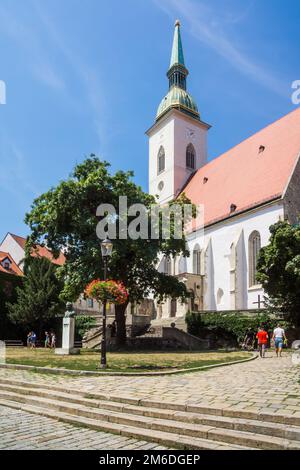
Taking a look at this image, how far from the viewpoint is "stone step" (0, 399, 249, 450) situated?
5.88 meters

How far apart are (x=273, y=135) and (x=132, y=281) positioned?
20963 millimetres

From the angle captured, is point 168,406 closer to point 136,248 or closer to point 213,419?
point 213,419

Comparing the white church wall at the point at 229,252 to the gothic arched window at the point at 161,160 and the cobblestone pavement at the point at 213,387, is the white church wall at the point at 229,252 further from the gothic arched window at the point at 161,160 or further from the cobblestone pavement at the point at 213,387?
the cobblestone pavement at the point at 213,387

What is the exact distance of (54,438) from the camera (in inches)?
249

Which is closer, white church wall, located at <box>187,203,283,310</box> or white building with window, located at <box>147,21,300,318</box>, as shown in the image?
white church wall, located at <box>187,203,283,310</box>

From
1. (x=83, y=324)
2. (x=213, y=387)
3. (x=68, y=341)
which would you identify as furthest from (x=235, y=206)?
(x=213, y=387)

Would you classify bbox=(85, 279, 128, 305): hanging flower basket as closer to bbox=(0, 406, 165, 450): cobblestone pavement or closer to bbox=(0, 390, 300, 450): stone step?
bbox=(0, 390, 300, 450): stone step

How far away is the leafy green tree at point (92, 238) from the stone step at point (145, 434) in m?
15.5

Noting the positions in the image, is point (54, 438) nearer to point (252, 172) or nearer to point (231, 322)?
point (231, 322)

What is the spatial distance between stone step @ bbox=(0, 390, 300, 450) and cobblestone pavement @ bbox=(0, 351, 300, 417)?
753 millimetres

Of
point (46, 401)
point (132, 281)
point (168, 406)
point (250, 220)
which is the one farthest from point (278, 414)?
point (250, 220)

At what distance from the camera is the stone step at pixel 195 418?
233 inches

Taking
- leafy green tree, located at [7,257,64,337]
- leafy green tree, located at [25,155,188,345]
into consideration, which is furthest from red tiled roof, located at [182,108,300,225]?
leafy green tree, located at [7,257,64,337]

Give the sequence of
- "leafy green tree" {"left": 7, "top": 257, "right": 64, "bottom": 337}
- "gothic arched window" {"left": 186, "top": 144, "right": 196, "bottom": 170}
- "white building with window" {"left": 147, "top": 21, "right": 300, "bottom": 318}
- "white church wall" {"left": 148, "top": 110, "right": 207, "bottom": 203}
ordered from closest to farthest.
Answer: "white building with window" {"left": 147, "top": 21, "right": 300, "bottom": 318} → "leafy green tree" {"left": 7, "top": 257, "right": 64, "bottom": 337} → "white church wall" {"left": 148, "top": 110, "right": 207, "bottom": 203} → "gothic arched window" {"left": 186, "top": 144, "right": 196, "bottom": 170}
